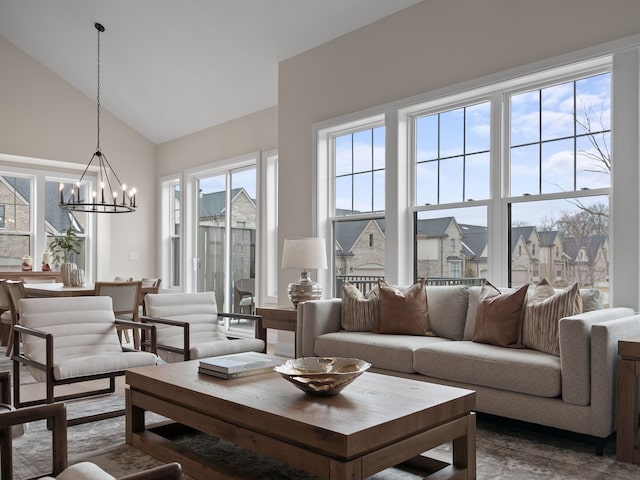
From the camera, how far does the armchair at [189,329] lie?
3.94 metres

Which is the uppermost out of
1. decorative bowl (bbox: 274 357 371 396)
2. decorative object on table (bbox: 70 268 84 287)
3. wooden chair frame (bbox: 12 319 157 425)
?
decorative object on table (bbox: 70 268 84 287)

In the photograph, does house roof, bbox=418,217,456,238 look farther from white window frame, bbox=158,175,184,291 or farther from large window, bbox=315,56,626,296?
white window frame, bbox=158,175,184,291

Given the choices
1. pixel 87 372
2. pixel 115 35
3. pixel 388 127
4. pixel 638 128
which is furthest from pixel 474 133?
pixel 115 35

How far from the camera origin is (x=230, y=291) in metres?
7.44

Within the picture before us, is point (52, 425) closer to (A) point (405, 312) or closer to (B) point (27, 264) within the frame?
(A) point (405, 312)

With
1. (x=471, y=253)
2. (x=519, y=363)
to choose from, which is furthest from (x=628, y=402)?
(x=471, y=253)

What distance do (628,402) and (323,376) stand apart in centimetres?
159

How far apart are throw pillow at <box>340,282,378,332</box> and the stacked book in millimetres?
1402

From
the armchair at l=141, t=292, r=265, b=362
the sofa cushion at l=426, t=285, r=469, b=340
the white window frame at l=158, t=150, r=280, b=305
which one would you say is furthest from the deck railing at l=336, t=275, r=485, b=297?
the white window frame at l=158, t=150, r=280, b=305

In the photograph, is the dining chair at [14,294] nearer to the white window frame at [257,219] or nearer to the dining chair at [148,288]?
the dining chair at [148,288]

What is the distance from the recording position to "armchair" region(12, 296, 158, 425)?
130 inches

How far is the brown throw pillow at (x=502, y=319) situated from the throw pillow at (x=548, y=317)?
0.18ft

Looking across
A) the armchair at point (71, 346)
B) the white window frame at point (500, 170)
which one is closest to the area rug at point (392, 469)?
the armchair at point (71, 346)

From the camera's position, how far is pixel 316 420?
2029 mm
